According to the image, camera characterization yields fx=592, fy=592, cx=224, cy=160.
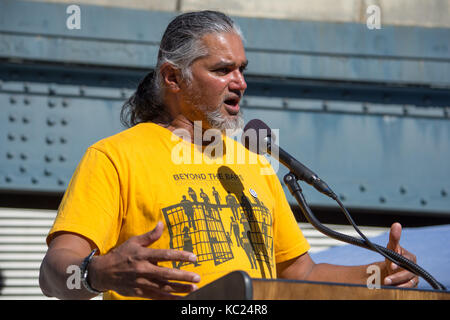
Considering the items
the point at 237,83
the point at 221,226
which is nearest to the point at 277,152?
the point at 221,226

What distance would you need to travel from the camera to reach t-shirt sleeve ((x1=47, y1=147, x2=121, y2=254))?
2.08 meters

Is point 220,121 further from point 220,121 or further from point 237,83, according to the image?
point 237,83

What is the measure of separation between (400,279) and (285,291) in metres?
0.99

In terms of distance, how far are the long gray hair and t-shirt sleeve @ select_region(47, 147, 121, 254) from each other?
568 millimetres

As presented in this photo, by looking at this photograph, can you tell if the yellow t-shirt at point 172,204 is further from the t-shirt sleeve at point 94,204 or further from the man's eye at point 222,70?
the man's eye at point 222,70

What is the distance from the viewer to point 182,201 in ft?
7.47

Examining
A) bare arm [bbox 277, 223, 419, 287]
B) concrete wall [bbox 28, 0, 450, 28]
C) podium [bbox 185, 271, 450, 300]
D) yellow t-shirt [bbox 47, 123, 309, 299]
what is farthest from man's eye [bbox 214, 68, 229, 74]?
concrete wall [bbox 28, 0, 450, 28]

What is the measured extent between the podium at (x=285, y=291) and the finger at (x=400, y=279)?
2.17 ft

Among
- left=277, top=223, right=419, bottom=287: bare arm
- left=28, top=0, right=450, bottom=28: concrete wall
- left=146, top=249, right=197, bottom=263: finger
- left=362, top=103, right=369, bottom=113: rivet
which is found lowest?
left=277, top=223, right=419, bottom=287: bare arm

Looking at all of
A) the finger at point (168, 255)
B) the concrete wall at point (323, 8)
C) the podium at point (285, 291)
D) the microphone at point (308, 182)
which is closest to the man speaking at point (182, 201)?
the finger at point (168, 255)

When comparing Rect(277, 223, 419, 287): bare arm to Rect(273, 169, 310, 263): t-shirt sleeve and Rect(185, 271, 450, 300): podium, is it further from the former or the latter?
Rect(185, 271, 450, 300): podium

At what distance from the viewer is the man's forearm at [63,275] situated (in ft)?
6.09
